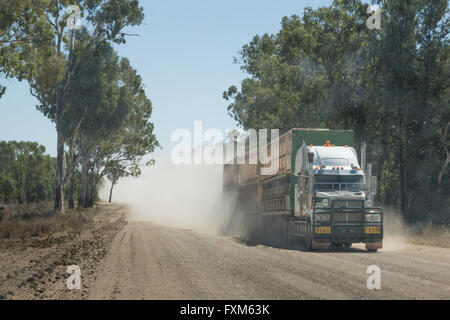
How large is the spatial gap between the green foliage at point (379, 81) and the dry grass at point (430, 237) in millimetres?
9339

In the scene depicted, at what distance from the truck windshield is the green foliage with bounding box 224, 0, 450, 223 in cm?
1910

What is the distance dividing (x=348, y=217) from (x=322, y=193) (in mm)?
1245

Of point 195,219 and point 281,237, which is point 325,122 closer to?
point 195,219

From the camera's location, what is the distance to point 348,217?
20047 mm

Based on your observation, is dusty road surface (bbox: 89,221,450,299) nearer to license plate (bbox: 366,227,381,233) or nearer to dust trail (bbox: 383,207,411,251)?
license plate (bbox: 366,227,381,233)

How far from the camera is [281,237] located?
24469 mm

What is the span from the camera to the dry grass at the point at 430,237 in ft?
80.5

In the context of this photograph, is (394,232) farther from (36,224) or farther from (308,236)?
(36,224)

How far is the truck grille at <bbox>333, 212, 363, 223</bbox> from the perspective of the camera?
1998 cm

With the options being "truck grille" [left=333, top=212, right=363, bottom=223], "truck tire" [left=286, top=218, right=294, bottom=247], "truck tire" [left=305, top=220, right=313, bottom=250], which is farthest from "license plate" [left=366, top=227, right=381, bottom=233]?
"truck tire" [left=286, top=218, right=294, bottom=247]

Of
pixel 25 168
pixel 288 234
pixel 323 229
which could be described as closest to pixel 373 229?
pixel 323 229
